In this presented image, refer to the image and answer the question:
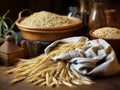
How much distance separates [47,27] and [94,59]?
30 cm

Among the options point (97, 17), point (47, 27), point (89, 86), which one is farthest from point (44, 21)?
point (89, 86)

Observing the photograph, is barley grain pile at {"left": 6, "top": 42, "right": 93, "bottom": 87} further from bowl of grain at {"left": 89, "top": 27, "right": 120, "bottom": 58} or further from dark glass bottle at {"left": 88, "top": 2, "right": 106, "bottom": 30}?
dark glass bottle at {"left": 88, "top": 2, "right": 106, "bottom": 30}

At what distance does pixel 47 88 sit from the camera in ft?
2.61

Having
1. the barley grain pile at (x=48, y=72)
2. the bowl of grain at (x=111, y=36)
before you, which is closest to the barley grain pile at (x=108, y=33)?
the bowl of grain at (x=111, y=36)

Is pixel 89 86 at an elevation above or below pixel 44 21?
below

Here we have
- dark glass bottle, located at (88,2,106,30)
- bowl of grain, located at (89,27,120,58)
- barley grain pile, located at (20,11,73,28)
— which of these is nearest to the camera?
bowl of grain, located at (89,27,120,58)

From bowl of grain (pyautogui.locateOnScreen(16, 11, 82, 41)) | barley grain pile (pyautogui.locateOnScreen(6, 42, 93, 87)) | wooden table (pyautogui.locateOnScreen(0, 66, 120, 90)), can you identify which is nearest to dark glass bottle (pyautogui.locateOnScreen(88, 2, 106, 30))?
bowl of grain (pyautogui.locateOnScreen(16, 11, 82, 41))

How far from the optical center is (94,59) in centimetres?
86

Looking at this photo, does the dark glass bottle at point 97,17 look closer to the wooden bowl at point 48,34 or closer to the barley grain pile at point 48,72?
the wooden bowl at point 48,34

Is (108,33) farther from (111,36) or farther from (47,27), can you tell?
(47,27)

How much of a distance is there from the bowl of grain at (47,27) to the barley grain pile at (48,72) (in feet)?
0.45

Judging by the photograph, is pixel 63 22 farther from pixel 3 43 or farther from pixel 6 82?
pixel 6 82

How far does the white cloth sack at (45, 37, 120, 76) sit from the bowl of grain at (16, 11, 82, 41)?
188 millimetres

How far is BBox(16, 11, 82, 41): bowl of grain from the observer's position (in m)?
1.08
